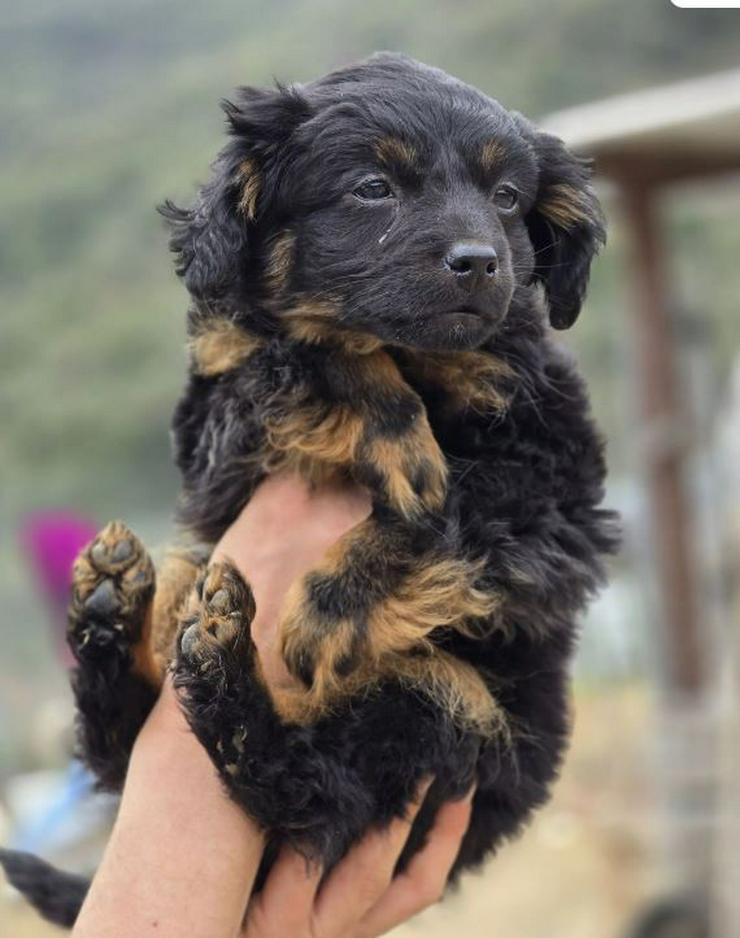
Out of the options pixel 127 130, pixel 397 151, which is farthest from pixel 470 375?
pixel 127 130

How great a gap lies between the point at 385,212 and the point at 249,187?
0.30 m

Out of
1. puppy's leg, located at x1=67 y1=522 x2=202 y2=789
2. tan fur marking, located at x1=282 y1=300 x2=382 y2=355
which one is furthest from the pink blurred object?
tan fur marking, located at x1=282 y1=300 x2=382 y2=355

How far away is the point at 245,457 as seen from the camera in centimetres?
282

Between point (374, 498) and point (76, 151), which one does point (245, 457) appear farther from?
point (76, 151)

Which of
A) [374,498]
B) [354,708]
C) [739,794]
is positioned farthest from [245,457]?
[739,794]

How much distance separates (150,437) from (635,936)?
853cm

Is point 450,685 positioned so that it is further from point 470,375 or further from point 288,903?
point 470,375

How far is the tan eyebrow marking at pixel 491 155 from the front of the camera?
8.28 ft

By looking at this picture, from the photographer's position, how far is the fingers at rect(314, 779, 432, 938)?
8.34 ft

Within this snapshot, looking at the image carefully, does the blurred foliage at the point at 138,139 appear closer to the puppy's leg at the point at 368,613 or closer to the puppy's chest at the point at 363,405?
the puppy's chest at the point at 363,405

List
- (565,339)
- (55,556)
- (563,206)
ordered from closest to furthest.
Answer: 1. (563,206)
2. (565,339)
3. (55,556)

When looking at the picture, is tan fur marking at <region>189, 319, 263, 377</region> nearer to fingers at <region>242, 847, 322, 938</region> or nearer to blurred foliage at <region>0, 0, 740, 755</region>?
fingers at <region>242, 847, 322, 938</region>

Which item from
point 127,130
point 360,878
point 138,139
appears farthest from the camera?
point 127,130

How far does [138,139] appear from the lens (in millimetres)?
17234
